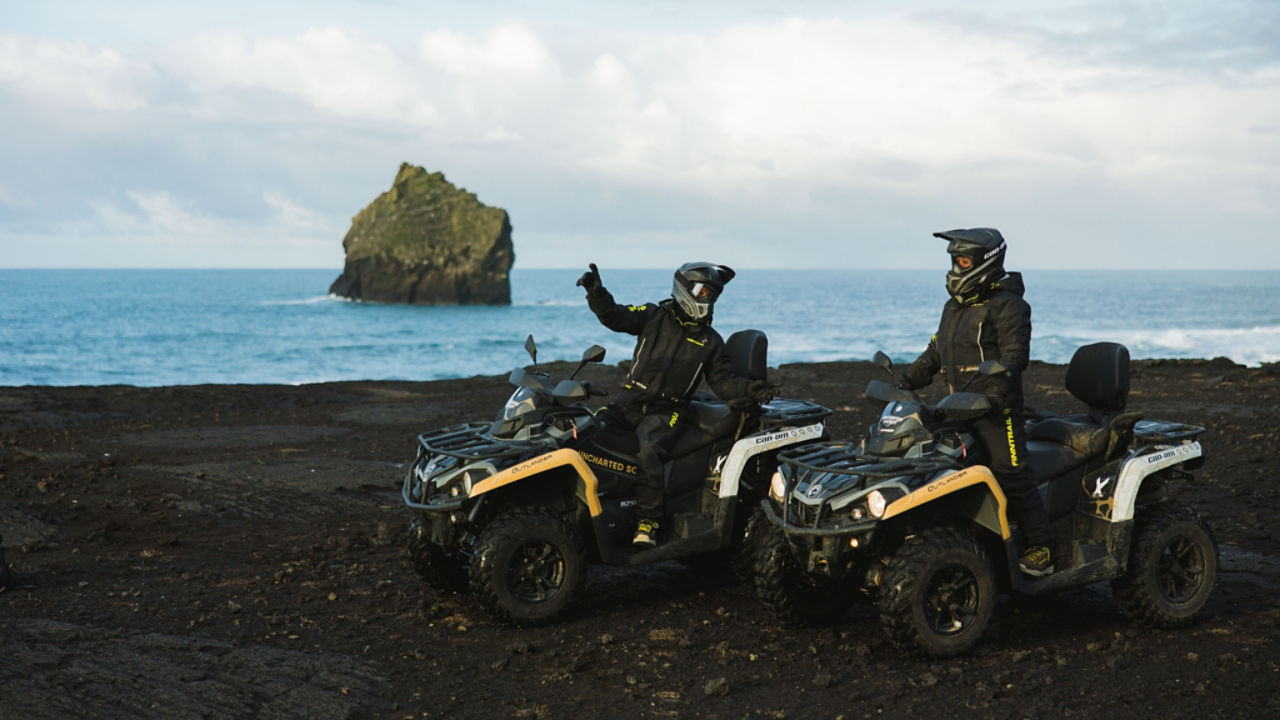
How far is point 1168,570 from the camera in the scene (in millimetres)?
7328

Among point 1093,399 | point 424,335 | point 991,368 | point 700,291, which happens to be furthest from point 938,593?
point 424,335

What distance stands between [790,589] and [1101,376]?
256 centimetres

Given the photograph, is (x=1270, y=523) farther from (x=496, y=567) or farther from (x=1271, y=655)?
(x=496, y=567)

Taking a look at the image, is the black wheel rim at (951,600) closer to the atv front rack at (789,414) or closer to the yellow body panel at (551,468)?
the atv front rack at (789,414)

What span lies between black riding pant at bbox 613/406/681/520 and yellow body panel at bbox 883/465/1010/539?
6.75ft

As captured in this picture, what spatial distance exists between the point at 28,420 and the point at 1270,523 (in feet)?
59.5

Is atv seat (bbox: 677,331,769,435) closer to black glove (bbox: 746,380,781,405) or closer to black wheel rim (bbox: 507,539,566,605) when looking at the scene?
black glove (bbox: 746,380,781,405)

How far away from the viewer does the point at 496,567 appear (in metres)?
7.16

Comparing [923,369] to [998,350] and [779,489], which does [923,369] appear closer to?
[998,350]

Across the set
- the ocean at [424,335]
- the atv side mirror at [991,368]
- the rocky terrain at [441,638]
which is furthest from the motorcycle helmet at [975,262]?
the ocean at [424,335]

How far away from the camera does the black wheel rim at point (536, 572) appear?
734cm

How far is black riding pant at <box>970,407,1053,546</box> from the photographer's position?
682cm

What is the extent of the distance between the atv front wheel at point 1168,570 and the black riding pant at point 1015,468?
2.29 ft

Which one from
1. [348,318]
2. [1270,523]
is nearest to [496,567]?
[1270,523]
